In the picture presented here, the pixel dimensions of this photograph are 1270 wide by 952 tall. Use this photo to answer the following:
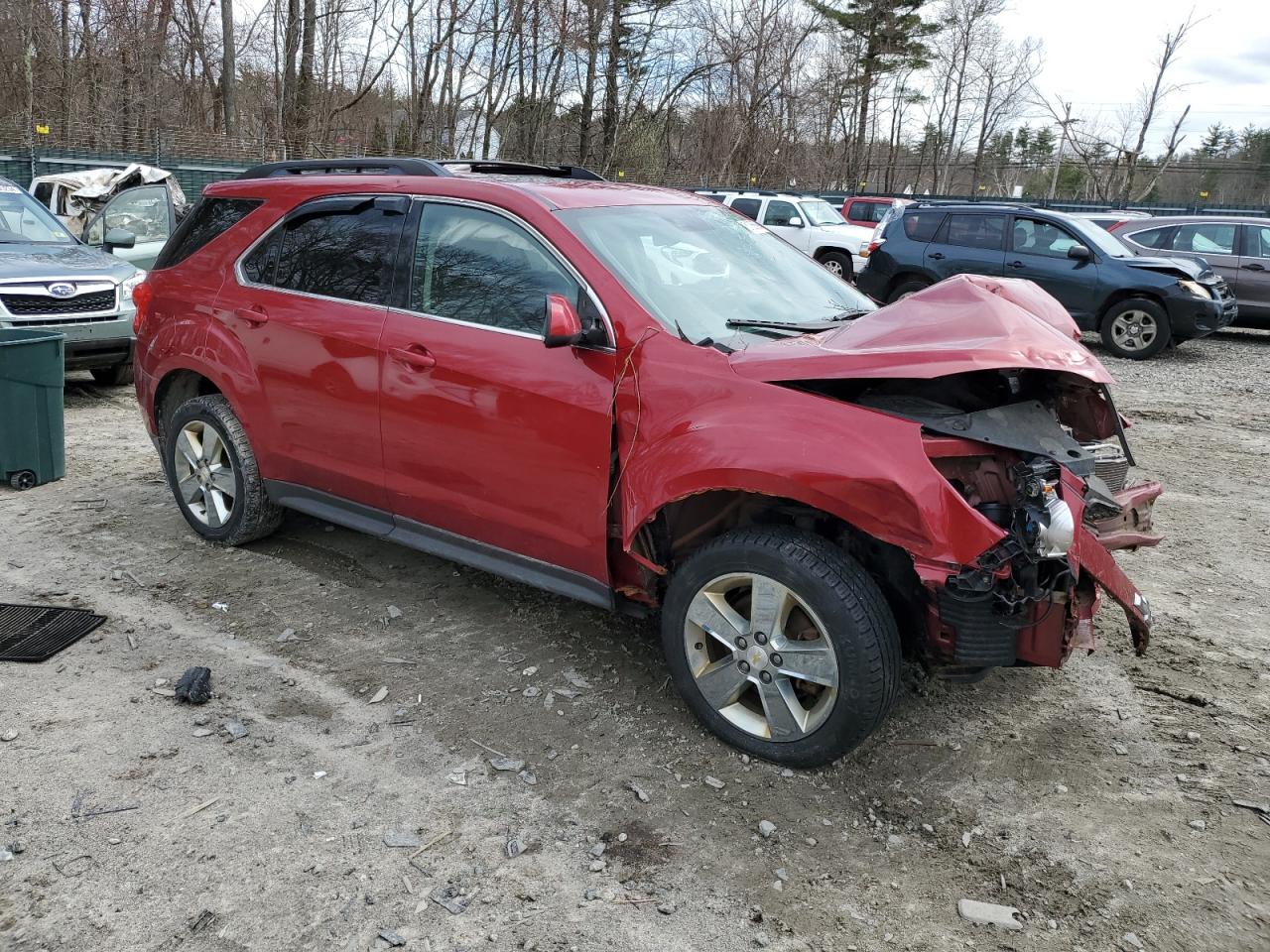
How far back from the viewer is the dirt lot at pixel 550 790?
261cm

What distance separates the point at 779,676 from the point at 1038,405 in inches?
50.6

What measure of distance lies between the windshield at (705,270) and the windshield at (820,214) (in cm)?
1572

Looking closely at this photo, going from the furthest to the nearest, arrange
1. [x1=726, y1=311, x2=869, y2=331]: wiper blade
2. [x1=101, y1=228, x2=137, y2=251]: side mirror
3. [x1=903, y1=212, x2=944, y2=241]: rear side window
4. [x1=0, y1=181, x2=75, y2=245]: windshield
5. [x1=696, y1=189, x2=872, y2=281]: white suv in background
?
[x1=696, y1=189, x2=872, y2=281]: white suv in background, [x1=903, y1=212, x2=944, y2=241]: rear side window, [x1=101, y1=228, x2=137, y2=251]: side mirror, [x1=0, y1=181, x2=75, y2=245]: windshield, [x1=726, y1=311, x2=869, y2=331]: wiper blade

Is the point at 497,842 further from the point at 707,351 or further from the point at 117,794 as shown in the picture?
the point at 707,351

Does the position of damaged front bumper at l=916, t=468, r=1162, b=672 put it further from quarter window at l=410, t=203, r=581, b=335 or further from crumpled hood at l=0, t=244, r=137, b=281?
crumpled hood at l=0, t=244, r=137, b=281

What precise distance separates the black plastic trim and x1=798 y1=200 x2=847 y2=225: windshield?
1634cm

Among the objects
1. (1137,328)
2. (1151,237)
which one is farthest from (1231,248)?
(1137,328)

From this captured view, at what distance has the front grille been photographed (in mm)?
7781

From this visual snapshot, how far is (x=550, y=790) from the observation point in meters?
3.16

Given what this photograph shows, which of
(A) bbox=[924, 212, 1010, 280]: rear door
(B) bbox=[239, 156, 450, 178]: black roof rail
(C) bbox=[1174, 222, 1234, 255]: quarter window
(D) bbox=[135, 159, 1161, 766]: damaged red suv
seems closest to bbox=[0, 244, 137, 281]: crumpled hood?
(B) bbox=[239, 156, 450, 178]: black roof rail

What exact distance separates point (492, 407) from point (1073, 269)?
10792mm

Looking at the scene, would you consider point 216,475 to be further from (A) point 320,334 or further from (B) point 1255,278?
(B) point 1255,278

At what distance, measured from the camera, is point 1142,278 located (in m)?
11.8

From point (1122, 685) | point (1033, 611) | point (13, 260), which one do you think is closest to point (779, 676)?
point (1033, 611)
